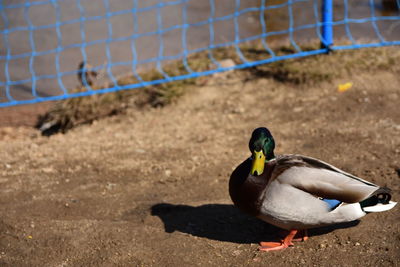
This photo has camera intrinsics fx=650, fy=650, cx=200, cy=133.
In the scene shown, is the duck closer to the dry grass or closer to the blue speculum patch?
the blue speculum patch

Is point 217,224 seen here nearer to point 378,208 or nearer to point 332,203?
point 332,203

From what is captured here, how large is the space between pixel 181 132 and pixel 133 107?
0.78m

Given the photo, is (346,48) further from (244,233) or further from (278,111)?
(244,233)

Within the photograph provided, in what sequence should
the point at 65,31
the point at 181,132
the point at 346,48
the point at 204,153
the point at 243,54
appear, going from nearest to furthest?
1. the point at 204,153
2. the point at 181,132
3. the point at 346,48
4. the point at 243,54
5. the point at 65,31

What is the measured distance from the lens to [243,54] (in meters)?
6.43

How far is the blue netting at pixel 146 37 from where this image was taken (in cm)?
640

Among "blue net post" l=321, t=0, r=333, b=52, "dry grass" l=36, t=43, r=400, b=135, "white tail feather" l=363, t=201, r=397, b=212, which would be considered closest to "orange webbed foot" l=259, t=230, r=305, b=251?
"white tail feather" l=363, t=201, r=397, b=212

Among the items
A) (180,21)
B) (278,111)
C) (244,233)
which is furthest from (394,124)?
(180,21)

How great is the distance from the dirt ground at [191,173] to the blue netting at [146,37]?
386 mm

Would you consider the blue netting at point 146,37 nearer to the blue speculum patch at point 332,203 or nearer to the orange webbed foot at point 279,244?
the orange webbed foot at point 279,244

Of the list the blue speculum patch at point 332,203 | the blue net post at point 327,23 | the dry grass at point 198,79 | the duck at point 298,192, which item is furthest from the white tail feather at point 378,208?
the blue net post at point 327,23

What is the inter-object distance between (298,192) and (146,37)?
17.4 feet

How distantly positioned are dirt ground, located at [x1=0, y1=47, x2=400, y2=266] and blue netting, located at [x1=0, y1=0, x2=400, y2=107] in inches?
15.2

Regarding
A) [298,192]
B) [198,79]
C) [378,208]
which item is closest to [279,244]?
[298,192]
